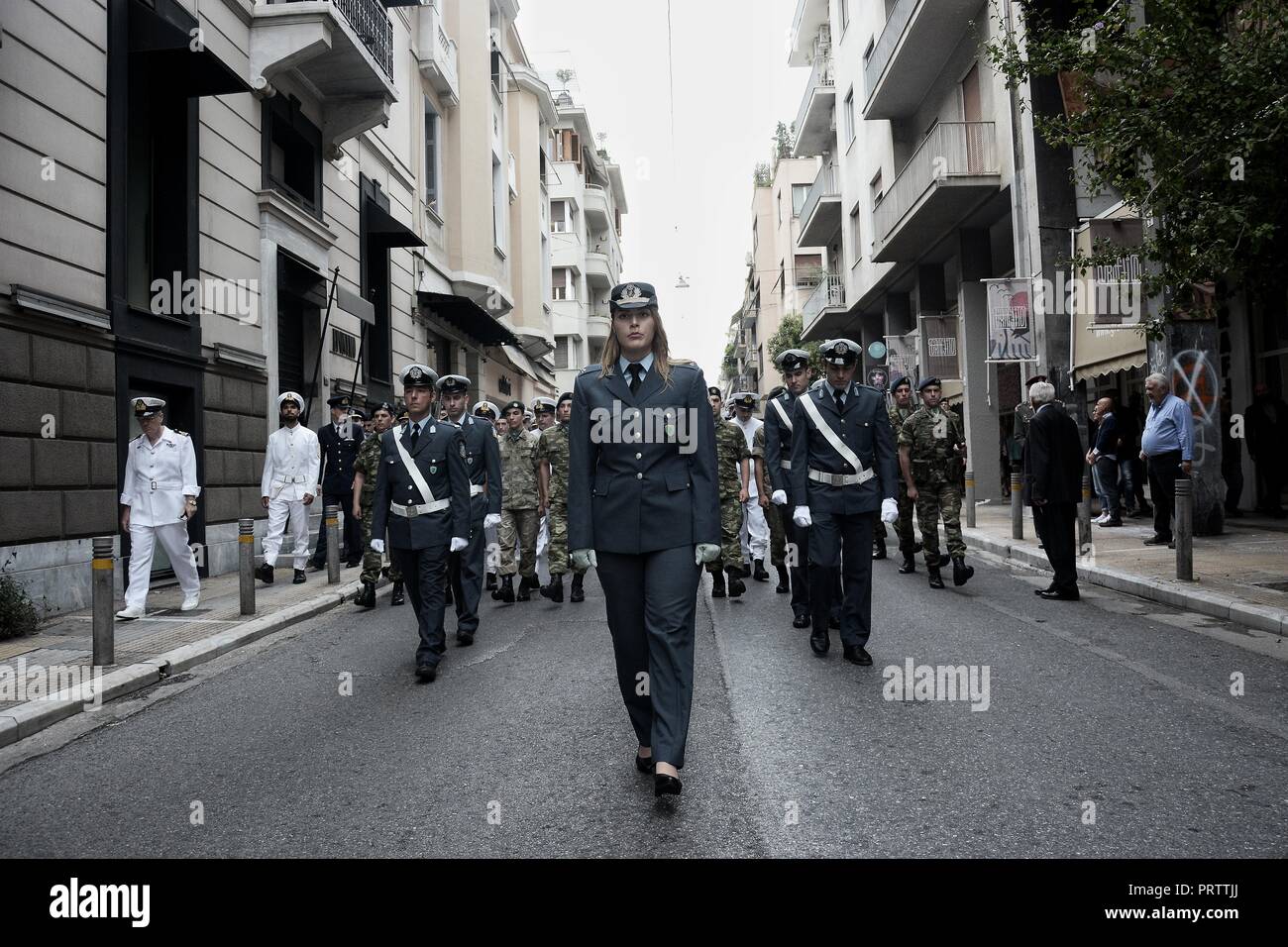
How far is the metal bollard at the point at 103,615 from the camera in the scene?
6.36 m

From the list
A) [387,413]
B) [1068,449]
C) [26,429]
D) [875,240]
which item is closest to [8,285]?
[26,429]

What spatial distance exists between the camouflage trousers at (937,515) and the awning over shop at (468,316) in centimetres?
1407

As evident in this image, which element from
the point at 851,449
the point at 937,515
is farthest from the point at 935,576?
the point at 851,449

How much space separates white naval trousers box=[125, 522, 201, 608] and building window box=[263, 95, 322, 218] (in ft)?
23.7

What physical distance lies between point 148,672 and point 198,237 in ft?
24.7

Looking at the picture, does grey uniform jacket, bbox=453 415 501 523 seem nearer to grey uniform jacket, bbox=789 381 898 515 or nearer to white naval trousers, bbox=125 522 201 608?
grey uniform jacket, bbox=789 381 898 515

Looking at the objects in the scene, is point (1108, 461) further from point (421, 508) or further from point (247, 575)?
point (247, 575)

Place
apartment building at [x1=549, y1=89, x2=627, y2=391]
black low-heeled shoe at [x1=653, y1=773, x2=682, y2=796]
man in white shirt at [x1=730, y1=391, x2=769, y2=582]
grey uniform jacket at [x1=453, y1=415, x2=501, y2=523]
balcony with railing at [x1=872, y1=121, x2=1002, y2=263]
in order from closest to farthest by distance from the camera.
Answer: black low-heeled shoe at [x1=653, y1=773, x2=682, y2=796], grey uniform jacket at [x1=453, y1=415, x2=501, y2=523], man in white shirt at [x1=730, y1=391, x2=769, y2=582], balcony with railing at [x1=872, y1=121, x2=1002, y2=263], apartment building at [x1=549, y1=89, x2=627, y2=391]

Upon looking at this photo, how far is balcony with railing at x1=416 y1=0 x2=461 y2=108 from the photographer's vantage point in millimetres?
21812

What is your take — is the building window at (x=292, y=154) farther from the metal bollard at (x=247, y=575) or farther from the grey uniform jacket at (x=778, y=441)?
the grey uniform jacket at (x=778, y=441)

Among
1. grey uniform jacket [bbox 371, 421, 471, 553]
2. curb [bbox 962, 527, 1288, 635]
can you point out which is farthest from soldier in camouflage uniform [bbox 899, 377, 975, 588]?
grey uniform jacket [bbox 371, 421, 471, 553]

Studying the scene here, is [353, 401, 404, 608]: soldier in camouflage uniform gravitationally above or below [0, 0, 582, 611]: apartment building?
below
